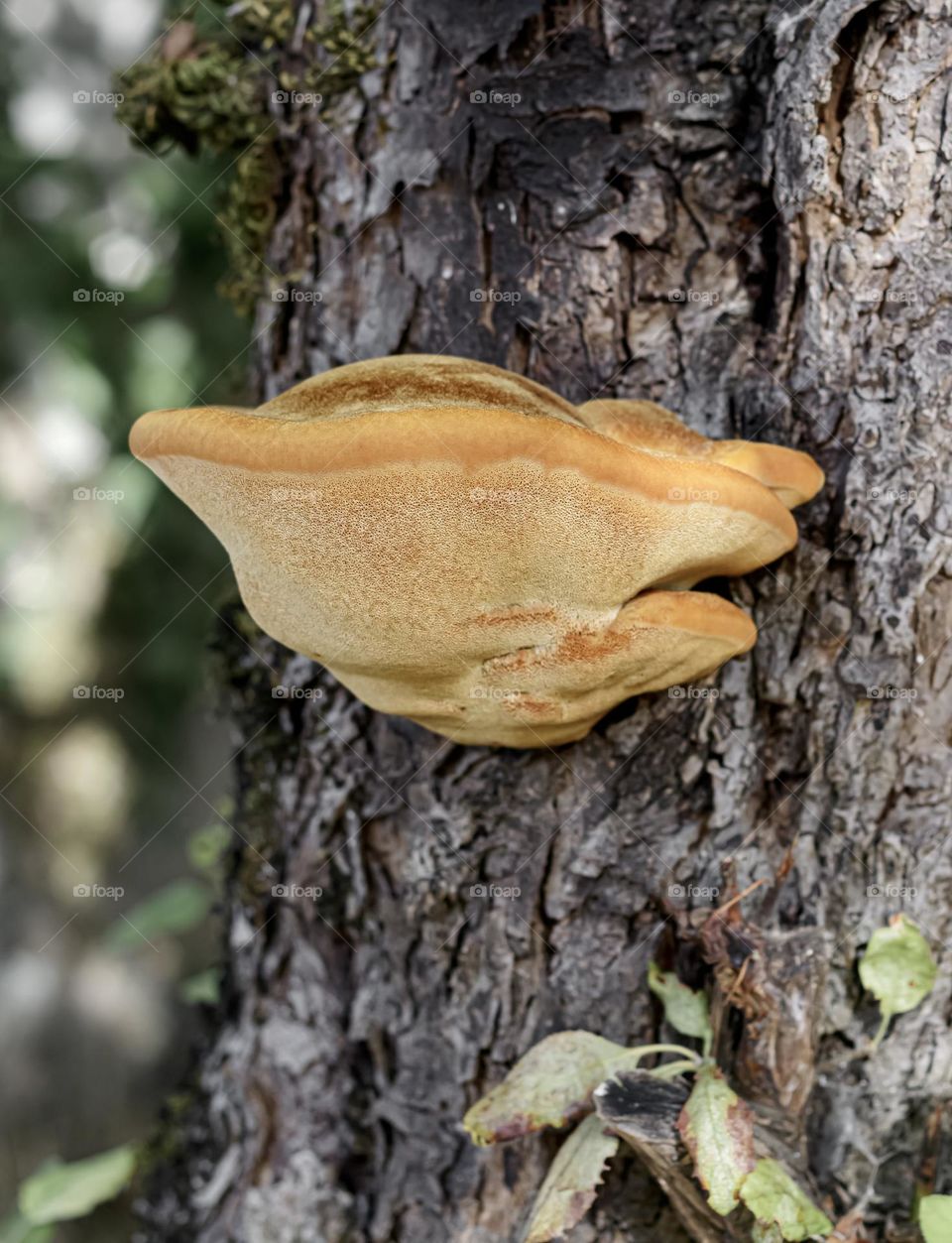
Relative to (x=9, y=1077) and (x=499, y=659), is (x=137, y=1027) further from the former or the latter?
(x=499, y=659)

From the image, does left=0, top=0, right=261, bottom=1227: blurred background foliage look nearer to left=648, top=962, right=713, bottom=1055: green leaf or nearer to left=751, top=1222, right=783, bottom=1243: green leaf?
left=648, top=962, right=713, bottom=1055: green leaf

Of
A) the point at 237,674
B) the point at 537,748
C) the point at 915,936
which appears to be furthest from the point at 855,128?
the point at 237,674

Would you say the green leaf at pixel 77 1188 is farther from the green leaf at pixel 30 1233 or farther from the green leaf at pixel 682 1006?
the green leaf at pixel 682 1006

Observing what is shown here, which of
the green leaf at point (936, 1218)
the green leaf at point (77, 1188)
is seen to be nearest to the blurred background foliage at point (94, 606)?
the green leaf at point (77, 1188)

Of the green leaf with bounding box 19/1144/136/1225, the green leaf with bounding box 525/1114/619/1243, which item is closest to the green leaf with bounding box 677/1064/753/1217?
the green leaf with bounding box 525/1114/619/1243

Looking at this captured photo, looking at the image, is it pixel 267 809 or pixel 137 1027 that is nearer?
pixel 267 809
